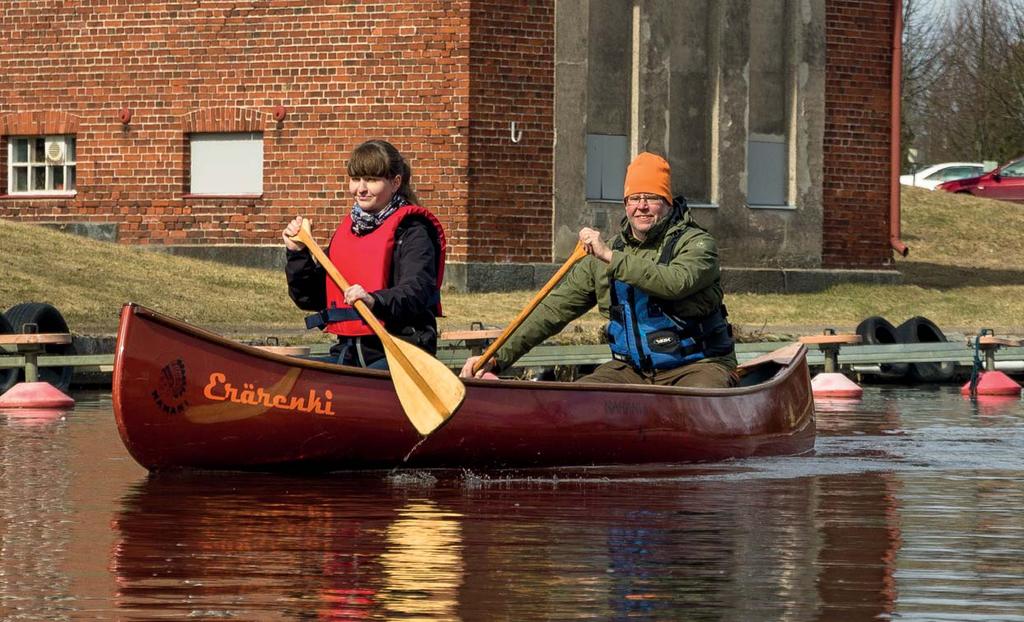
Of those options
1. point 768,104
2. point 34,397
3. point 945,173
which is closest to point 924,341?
point 768,104

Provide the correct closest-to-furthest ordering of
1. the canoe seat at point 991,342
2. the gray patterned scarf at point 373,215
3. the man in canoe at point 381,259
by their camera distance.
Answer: the man in canoe at point 381,259
the gray patterned scarf at point 373,215
the canoe seat at point 991,342

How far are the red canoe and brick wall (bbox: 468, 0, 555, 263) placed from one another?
11.9 m

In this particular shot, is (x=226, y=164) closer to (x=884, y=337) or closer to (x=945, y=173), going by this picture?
(x=884, y=337)

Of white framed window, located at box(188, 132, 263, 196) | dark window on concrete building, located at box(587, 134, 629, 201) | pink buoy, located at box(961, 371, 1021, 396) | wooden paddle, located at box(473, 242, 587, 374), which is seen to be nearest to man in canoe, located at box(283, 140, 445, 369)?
wooden paddle, located at box(473, 242, 587, 374)

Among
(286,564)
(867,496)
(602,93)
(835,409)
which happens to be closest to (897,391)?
(835,409)

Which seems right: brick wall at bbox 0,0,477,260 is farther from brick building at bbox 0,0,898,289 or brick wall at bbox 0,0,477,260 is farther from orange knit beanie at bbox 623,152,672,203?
orange knit beanie at bbox 623,152,672,203

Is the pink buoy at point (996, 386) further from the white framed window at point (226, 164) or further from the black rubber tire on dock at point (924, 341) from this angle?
the white framed window at point (226, 164)

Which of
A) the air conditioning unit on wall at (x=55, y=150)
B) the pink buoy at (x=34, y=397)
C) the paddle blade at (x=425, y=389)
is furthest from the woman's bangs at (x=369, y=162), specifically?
the air conditioning unit on wall at (x=55, y=150)

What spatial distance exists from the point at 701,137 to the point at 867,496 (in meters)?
14.9

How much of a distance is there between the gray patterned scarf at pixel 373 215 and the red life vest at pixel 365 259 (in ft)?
0.07

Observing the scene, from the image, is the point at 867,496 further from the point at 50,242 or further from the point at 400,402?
the point at 50,242

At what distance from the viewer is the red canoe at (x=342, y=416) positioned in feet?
30.0

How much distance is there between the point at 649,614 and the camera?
604 cm

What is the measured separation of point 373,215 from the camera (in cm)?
973
